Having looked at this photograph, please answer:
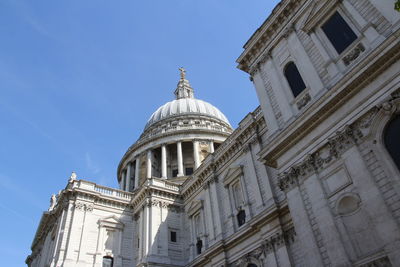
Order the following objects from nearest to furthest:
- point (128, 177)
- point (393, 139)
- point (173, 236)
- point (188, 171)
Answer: point (393, 139)
point (173, 236)
point (188, 171)
point (128, 177)

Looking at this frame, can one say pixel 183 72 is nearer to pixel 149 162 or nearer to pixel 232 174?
pixel 149 162

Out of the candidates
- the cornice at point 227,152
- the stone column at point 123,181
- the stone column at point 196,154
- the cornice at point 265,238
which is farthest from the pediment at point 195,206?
the stone column at point 123,181

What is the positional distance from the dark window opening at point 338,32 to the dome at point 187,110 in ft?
116

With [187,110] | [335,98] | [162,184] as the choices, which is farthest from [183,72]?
[335,98]

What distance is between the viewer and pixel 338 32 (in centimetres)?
1590

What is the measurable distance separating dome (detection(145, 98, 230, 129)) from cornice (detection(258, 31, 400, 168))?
35267mm

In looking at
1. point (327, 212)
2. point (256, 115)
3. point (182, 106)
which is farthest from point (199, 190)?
point (182, 106)

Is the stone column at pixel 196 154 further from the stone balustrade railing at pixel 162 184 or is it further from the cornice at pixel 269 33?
the cornice at pixel 269 33

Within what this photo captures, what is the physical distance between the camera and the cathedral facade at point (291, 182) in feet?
40.0

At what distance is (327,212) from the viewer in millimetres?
13156

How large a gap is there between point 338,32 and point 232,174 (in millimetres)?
12948

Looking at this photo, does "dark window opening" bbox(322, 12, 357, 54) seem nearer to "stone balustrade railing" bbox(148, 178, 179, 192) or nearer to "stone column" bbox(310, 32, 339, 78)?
"stone column" bbox(310, 32, 339, 78)

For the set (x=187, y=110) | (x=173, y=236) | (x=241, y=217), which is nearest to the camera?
(x=241, y=217)

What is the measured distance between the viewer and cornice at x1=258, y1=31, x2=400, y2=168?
40.8 ft
